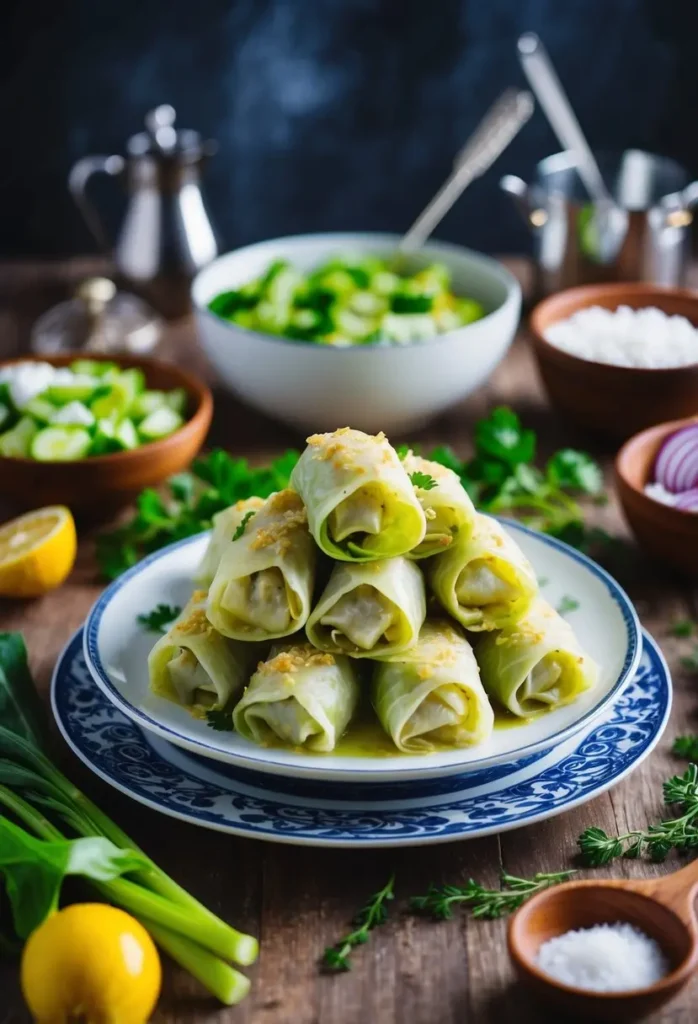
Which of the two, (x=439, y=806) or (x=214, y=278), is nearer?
(x=439, y=806)

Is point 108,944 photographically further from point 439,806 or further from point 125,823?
point 439,806

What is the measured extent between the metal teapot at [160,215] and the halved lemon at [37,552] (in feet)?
5.20

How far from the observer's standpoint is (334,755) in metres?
1.95

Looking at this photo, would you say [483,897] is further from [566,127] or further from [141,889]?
[566,127]

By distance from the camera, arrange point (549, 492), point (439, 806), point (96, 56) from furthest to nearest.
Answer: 1. point (96, 56)
2. point (549, 492)
3. point (439, 806)

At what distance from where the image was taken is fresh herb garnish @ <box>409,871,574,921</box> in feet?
6.08

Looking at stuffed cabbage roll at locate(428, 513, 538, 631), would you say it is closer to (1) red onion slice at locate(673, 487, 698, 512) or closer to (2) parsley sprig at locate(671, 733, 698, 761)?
(2) parsley sprig at locate(671, 733, 698, 761)

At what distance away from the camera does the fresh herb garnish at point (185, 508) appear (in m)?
2.87

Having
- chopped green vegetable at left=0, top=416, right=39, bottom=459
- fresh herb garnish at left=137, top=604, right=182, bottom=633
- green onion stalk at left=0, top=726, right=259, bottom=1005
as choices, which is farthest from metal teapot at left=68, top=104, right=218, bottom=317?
green onion stalk at left=0, top=726, right=259, bottom=1005

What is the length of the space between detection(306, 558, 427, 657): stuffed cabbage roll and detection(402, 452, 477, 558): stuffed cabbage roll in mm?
78

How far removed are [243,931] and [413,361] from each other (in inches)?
69.6

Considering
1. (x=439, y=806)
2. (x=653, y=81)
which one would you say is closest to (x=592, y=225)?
(x=653, y=81)

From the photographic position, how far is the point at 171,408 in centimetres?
333

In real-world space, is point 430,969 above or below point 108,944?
below
